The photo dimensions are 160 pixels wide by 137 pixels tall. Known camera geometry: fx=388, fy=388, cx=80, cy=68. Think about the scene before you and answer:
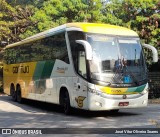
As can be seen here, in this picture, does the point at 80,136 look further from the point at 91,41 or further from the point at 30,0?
the point at 30,0

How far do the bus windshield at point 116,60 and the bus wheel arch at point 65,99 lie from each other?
2.09 metres

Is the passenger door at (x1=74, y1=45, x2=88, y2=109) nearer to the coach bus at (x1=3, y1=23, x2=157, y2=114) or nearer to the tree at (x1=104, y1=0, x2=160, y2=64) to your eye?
the coach bus at (x1=3, y1=23, x2=157, y2=114)

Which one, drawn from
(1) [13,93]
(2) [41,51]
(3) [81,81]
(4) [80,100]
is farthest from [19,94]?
(3) [81,81]

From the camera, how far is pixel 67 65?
1492cm

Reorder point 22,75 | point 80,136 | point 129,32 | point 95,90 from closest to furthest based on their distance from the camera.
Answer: point 80,136
point 95,90
point 129,32
point 22,75

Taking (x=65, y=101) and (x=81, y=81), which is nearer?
(x=81, y=81)

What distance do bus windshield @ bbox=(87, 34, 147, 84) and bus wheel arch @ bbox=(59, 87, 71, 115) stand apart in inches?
82.2

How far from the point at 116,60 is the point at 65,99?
2.77 m

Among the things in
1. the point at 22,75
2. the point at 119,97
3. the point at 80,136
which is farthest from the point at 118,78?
the point at 22,75

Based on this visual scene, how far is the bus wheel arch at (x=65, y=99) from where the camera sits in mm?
15070

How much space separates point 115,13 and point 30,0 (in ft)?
55.1

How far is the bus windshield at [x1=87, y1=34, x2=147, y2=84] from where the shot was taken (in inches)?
535

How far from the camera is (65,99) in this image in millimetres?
15305

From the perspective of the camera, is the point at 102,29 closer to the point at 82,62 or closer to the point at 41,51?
the point at 82,62
